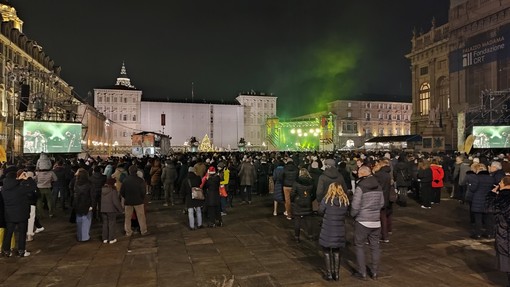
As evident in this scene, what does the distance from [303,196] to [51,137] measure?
17.2 meters

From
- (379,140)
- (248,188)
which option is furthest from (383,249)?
(379,140)

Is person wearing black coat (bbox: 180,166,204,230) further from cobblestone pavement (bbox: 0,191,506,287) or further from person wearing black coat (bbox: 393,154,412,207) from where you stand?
person wearing black coat (bbox: 393,154,412,207)

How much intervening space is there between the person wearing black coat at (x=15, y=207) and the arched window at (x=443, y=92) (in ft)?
148

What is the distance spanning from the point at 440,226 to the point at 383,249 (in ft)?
9.97

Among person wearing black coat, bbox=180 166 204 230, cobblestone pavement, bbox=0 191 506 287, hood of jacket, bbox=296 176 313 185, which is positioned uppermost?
hood of jacket, bbox=296 176 313 185

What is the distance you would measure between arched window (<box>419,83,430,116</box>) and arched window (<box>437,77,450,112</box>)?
9.57 ft

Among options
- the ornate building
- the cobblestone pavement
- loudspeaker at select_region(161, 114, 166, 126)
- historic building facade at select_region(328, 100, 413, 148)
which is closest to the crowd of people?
the cobblestone pavement

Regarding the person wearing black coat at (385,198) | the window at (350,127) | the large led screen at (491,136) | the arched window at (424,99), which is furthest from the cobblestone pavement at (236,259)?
the window at (350,127)

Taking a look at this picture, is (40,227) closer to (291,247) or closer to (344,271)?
(291,247)

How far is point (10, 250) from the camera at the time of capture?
7.62 metres

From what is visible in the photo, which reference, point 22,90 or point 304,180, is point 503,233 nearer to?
point 304,180

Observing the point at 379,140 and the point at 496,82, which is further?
the point at 379,140

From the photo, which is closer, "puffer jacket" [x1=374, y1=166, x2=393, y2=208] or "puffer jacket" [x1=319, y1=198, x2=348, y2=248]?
"puffer jacket" [x1=319, y1=198, x2=348, y2=248]

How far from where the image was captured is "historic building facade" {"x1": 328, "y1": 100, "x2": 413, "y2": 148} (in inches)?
3346
